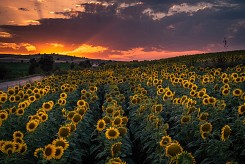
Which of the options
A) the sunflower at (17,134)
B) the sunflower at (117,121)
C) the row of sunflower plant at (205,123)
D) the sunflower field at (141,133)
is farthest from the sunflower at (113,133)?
the sunflower at (17,134)

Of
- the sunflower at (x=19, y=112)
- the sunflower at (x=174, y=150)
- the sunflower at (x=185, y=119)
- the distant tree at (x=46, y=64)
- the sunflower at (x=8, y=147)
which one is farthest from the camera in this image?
the distant tree at (x=46, y=64)

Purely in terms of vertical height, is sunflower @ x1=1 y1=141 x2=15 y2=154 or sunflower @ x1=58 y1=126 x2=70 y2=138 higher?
sunflower @ x1=58 y1=126 x2=70 y2=138

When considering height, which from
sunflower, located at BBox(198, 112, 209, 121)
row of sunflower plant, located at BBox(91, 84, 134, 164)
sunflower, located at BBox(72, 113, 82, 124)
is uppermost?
sunflower, located at BBox(198, 112, 209, 121)

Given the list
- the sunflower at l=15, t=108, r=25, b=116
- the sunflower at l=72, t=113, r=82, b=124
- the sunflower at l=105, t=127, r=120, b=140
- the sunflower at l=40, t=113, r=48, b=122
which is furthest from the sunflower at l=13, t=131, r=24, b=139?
the sunflower at l=105, t=127, r=120, b=140

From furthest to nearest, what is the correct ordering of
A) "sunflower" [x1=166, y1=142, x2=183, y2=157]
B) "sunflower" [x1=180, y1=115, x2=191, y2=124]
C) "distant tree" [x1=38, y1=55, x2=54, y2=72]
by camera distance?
"distant tree" [x1=38, y1=55, x2=54, y2=72] → "sunflower" [x1=180, y1=115, x2=191, y2=124] → "sunflower" [x1=166, y1=142, x2=183, y2=157]

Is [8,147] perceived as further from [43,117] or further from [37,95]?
[37,95]

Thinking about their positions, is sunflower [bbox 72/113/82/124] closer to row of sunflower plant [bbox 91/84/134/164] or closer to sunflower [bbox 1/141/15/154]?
row of sunflower plant [bbox 91/84/134/164]

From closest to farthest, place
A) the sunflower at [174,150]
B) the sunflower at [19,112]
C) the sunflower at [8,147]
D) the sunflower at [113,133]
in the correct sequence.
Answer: the sunflower at [174,150] → the sunflower at [8,147] → the sunflower at [113,133] → the sunflower at [19,112]

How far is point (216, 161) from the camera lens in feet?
19.7

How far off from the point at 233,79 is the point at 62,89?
737cm

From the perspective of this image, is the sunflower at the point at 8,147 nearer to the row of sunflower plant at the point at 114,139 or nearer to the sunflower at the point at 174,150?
the row of sunflower plant at the point at 114,139

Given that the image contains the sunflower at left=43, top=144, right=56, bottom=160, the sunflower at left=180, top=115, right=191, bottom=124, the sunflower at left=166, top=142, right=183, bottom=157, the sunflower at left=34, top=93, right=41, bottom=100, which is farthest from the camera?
the sunflower at left=34, top=93, right=41, bottom=100

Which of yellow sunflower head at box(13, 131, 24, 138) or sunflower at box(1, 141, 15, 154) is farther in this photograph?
yellow sunflower head at box(13, 131, 24, 138)

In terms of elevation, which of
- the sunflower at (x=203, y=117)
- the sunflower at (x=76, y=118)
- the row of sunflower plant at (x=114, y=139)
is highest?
the sunflower at (x=203, y=117)
